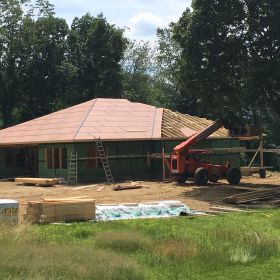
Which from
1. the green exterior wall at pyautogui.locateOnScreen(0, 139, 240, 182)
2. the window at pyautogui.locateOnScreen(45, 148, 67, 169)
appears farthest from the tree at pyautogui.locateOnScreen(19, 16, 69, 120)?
the window at pyautogui.locateOnScreen(45, 148, 67, 169)

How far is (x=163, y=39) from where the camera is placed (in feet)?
216

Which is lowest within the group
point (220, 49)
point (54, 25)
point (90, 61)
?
point (220, 49)

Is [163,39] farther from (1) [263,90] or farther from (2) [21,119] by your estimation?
(1) [263,90]

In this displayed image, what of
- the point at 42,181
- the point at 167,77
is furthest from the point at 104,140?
the point at 167,77

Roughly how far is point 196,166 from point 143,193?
4.63m

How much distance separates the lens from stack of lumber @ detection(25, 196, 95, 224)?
48.9ft

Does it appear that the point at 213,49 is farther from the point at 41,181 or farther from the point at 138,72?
the point at 138,72

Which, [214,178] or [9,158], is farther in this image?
[9,158]

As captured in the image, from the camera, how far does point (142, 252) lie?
1055 cm

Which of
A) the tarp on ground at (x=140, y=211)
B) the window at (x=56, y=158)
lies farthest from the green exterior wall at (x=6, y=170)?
the tarp on ground at (x=140, y=211)

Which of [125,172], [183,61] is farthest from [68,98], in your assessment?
[183,61]

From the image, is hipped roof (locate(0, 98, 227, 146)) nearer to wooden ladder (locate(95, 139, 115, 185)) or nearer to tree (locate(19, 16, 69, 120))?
wooden ladder (locate(95, 139, 115, 185))

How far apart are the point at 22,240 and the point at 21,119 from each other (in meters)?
48.0

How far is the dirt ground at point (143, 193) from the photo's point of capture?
21.2 metres
